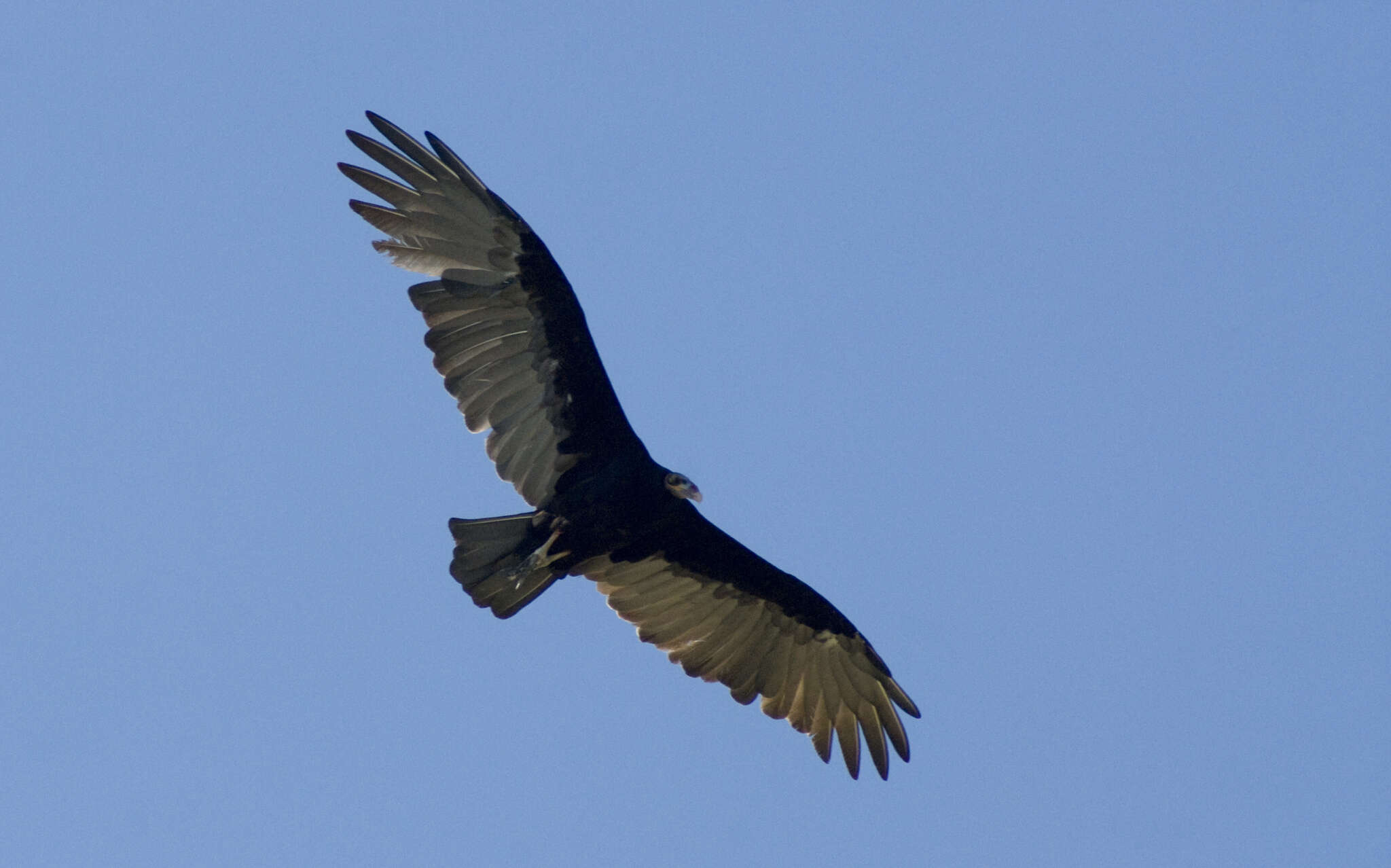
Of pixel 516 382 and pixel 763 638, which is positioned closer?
pixel 516 382

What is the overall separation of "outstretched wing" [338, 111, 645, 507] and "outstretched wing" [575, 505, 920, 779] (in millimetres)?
1059

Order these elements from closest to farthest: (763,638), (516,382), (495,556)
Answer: (495,556) → (516,382) → (763,638)

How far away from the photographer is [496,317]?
904cm

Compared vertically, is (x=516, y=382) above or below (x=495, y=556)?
above

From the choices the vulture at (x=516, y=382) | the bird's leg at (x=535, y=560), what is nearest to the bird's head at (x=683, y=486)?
the vulture at (x=516, y=382)

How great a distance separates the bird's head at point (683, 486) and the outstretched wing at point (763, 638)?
786 millimetres

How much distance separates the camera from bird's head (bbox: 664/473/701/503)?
9.12 metres

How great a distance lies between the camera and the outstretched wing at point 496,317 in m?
8.95

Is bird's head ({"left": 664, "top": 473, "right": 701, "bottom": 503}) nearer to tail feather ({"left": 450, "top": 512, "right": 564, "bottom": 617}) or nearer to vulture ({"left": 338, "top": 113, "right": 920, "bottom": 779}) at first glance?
vulture ({"left": 338, "top": 113, "right": 920, "bottom": 779})

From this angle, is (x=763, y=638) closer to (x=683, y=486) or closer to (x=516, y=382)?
(x=683, y=486)

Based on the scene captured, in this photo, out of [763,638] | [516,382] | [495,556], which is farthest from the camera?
[763,638]

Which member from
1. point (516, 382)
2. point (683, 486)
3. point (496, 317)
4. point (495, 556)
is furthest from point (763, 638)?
point (496, 317)

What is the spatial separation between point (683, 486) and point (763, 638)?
5.19 ft

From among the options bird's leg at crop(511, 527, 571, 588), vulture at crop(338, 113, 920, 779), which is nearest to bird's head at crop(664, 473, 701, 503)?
vulture at crop(338, 113, 920, 779)
